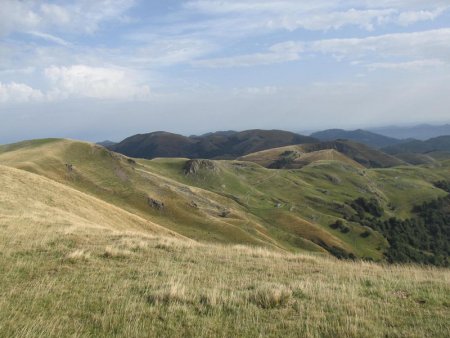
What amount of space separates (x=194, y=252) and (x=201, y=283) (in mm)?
6176

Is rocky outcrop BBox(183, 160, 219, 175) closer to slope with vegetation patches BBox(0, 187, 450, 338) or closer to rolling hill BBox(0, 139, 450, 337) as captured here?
rolling hill BBox(0, 139, 450, 337)

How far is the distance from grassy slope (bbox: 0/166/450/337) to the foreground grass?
0.03 meters

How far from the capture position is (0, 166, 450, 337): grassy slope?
9547 millimetres

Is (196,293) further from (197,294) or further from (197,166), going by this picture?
(197,166)

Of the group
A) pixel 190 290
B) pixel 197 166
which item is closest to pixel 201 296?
pixel 190 290

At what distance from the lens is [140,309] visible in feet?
34.6

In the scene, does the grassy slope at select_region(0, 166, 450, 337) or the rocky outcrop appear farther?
the rocky outcrop

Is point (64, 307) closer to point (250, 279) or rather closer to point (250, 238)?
point (250, 279)

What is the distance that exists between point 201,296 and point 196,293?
12.8 inches

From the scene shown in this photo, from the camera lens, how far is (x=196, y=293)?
12.0 metres

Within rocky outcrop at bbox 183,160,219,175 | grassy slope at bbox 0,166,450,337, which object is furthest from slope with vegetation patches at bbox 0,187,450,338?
rocky outcrop at bbox 183,160,219,175

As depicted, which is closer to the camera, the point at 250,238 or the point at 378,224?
the point at 250,238

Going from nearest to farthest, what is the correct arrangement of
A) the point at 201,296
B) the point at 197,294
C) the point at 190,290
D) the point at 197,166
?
the point at 201,296 < the point at 197,294 < the point at 190,290 < the point at 197,166

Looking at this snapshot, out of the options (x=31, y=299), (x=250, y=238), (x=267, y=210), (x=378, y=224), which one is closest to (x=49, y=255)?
(x=31, y=299)
